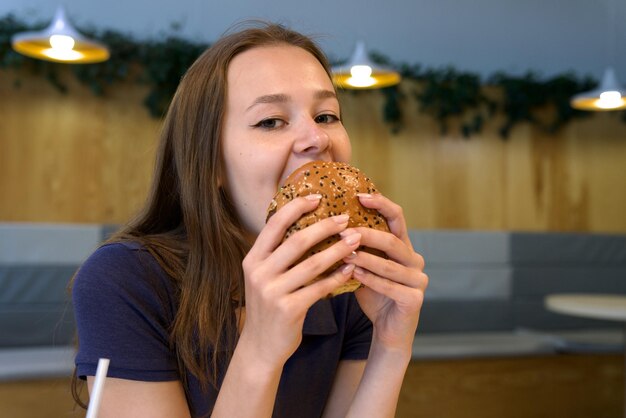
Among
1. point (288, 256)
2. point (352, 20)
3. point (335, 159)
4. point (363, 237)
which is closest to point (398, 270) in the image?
point (363, 237)

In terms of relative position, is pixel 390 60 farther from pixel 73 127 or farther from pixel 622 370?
pixel 622 370

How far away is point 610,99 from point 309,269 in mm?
4140

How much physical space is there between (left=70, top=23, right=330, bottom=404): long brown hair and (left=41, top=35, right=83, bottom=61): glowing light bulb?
2.47 metres

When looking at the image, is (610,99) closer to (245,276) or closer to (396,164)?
(396,164)

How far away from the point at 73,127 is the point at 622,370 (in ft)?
14.7

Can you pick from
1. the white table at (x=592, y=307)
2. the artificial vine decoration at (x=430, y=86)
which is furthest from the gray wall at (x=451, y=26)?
the white table at (x=592, y=307)

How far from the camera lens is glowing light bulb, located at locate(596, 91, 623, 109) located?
4340 millimetres

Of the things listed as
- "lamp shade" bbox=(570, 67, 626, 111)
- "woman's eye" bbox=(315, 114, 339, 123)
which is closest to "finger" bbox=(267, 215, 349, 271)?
"woman's eye" bbox=(315, 114, 339, 123)

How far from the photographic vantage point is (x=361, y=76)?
4.09m

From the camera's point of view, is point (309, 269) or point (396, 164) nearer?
point (309, 269)

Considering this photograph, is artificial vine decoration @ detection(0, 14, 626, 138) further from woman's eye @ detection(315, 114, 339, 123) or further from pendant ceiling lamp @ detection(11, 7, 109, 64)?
woman's eye @ detection(315, 114, 339, 123)

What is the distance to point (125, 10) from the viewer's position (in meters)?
5.07

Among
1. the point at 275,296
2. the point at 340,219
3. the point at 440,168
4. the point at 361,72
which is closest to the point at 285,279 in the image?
the point at 275,296

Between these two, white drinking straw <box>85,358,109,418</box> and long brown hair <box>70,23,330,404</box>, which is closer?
white drinking straw <box>85,358,109,418</box>
